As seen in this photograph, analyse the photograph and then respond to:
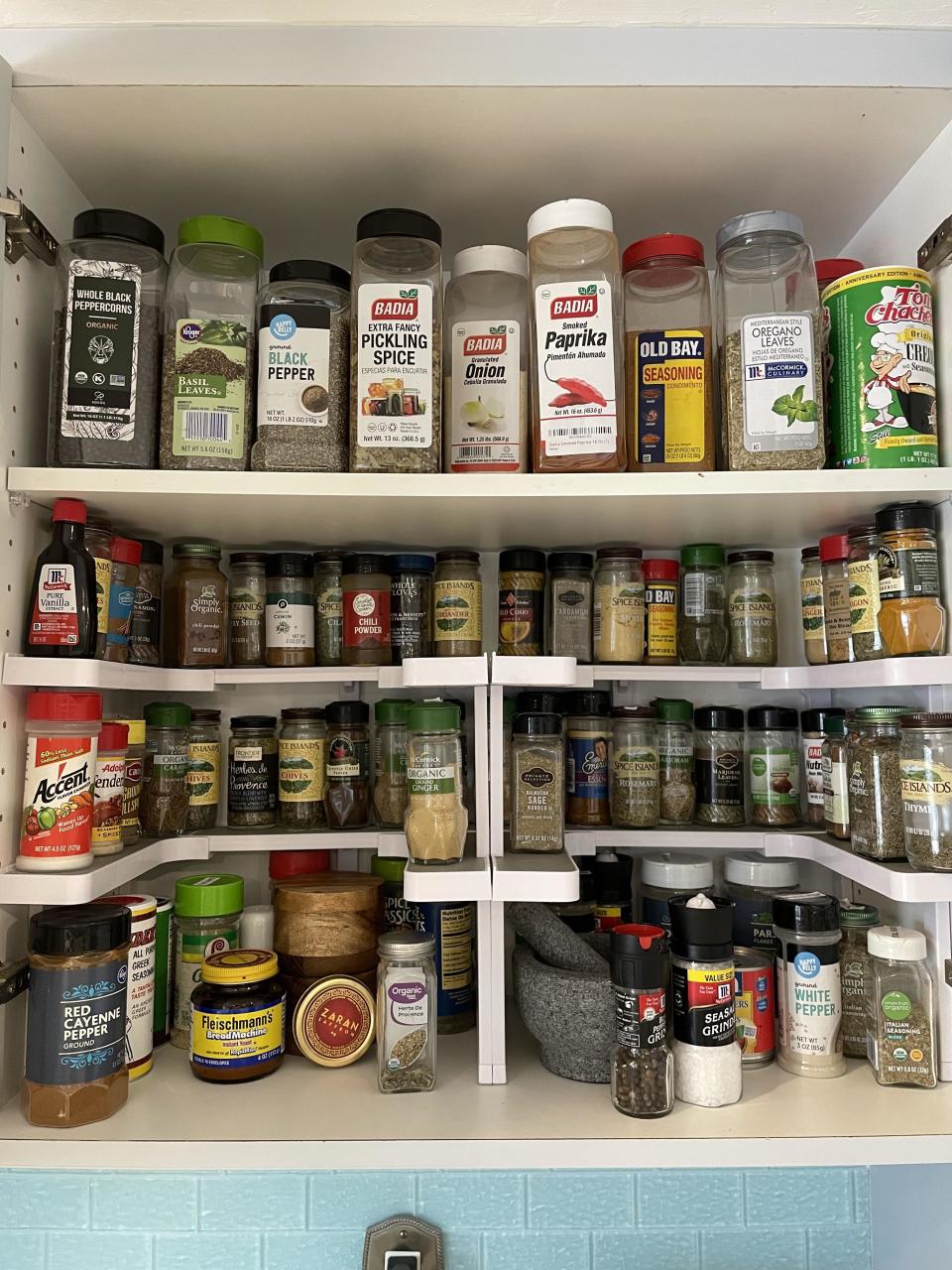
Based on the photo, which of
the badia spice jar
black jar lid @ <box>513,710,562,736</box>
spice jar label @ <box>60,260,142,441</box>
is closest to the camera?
the badia spice jar

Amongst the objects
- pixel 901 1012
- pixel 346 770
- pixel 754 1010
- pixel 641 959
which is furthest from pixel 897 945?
pixel 346 770

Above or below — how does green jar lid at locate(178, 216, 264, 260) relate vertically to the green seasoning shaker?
above

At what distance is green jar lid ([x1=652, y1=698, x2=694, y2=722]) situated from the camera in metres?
1.30

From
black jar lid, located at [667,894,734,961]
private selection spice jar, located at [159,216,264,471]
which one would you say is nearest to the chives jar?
black jar lid, located at [667,894,734,961]

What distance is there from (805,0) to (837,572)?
2.17ft

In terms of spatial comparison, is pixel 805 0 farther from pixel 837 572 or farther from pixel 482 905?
pixel 482 905

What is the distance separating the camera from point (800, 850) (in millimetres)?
1221

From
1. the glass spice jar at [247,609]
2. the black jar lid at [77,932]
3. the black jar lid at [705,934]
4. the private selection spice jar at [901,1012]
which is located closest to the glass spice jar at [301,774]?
the glass spice jar at [247,609]

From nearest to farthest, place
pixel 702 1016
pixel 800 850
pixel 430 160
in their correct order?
pixel 702 1016 < pixel 430 160 < pixel 800 850

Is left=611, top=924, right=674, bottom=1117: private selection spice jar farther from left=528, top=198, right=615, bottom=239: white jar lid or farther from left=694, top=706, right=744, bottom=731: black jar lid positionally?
left=528, top=198, right=615, bottom=239: white jar lid

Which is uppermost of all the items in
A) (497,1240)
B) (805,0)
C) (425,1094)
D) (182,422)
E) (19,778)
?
(805,0)

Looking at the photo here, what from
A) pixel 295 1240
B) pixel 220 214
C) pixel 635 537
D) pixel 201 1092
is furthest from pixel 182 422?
pixel 295 1240

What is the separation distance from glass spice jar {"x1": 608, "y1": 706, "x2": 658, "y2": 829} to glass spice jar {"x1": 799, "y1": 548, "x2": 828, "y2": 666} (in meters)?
0.24

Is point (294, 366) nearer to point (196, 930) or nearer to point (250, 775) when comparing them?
point (250, 775)
